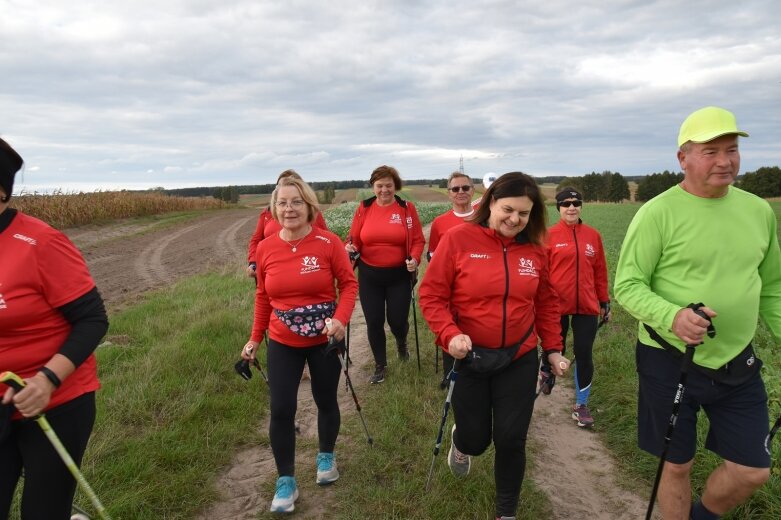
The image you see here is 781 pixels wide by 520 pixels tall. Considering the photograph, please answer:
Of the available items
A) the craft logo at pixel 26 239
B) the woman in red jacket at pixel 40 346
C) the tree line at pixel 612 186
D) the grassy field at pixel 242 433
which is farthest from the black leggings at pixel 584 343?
the tree line at pixel 612 186

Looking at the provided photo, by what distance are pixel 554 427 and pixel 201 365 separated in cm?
410

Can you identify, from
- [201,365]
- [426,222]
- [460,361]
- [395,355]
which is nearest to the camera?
[460,361]

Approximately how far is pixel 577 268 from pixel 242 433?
3.66 m

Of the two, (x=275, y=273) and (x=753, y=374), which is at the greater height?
(x=275, y=273)

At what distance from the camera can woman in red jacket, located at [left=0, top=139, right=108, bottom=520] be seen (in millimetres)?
2154

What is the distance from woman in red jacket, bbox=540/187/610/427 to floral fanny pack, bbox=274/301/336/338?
8.06ft

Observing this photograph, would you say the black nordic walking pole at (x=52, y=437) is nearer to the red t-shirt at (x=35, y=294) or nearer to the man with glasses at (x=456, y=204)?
the red t-shirt at (x=35, y=294)

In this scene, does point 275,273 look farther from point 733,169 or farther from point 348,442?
point 733,169

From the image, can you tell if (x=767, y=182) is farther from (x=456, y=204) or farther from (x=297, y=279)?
(x=297, y=279)

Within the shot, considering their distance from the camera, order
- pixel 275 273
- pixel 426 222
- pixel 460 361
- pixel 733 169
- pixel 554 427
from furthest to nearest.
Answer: pixel 426 222
pixel 554 427
pixel 275 273
pixel 460 361
pixel 733 169

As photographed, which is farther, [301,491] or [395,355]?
[395,355]

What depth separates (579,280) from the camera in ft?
15.5

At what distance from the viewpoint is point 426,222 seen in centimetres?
3269

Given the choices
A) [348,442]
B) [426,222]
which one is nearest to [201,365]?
[348,442]
